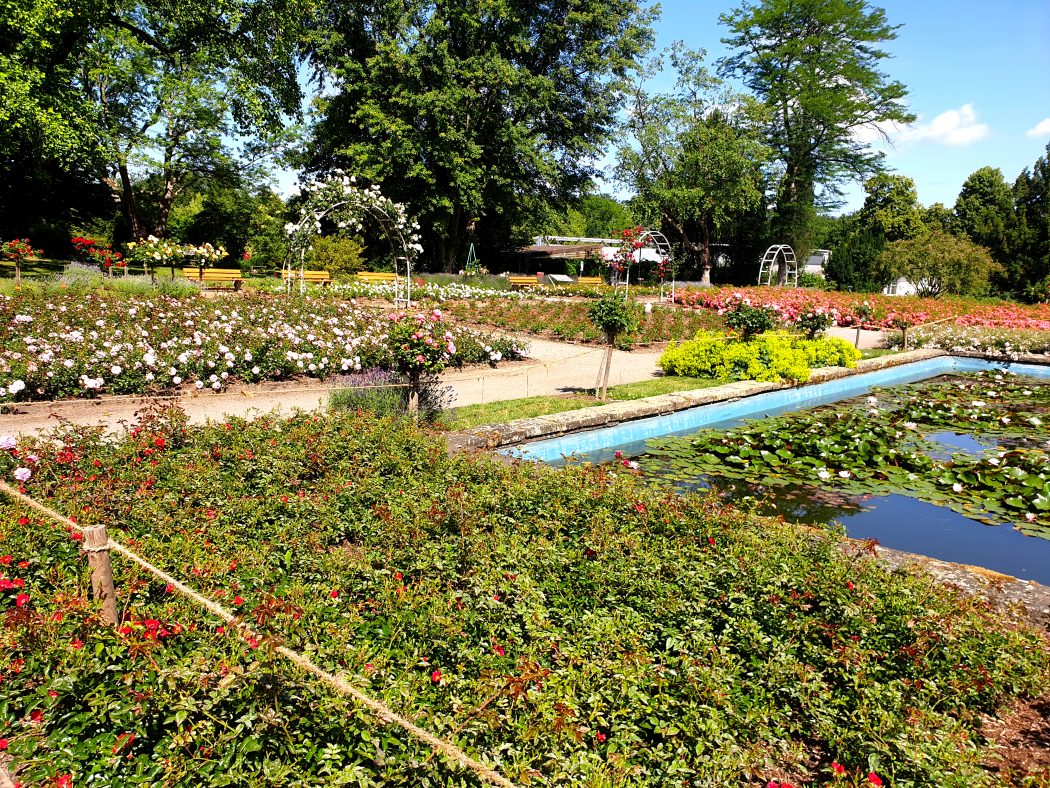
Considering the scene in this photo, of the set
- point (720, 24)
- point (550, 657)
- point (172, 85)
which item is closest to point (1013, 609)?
point (550, 657)

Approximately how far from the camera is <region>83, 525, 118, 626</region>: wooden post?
2.59 meters

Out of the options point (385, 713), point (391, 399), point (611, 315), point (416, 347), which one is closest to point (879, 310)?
point (611, 315)

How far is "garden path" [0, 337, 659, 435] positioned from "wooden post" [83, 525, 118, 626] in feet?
9.40

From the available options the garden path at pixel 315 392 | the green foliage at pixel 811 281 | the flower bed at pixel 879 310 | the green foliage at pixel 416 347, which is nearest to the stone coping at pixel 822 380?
the green foliage at pixel 416 347

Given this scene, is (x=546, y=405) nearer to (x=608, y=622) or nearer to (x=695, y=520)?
(x=695, y=520)

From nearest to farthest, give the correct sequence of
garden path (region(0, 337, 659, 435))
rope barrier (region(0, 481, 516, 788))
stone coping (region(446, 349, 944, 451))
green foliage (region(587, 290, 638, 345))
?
rope barrier (region(0, 481, 516, 788)), stone coping (region(446, 349, 944, 451)), garden path (region(0, 337, 659, 435)), green foliage (region(587, 290, 638, 345))

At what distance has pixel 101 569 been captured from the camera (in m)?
2.62

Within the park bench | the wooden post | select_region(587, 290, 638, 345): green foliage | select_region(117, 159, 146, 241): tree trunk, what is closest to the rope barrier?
the wooden post

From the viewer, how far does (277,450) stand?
5012mm

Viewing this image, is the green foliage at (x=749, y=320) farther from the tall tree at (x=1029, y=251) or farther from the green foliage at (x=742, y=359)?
the tall tree at (x=1029, y=251)

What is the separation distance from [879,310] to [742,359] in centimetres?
1180

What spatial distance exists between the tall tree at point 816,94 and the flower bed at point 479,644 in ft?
122

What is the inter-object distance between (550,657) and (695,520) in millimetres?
1545

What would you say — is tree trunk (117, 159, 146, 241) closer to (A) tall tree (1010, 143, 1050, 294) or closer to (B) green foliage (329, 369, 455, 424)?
(B) green foliage (329, 369, 455, 424)
